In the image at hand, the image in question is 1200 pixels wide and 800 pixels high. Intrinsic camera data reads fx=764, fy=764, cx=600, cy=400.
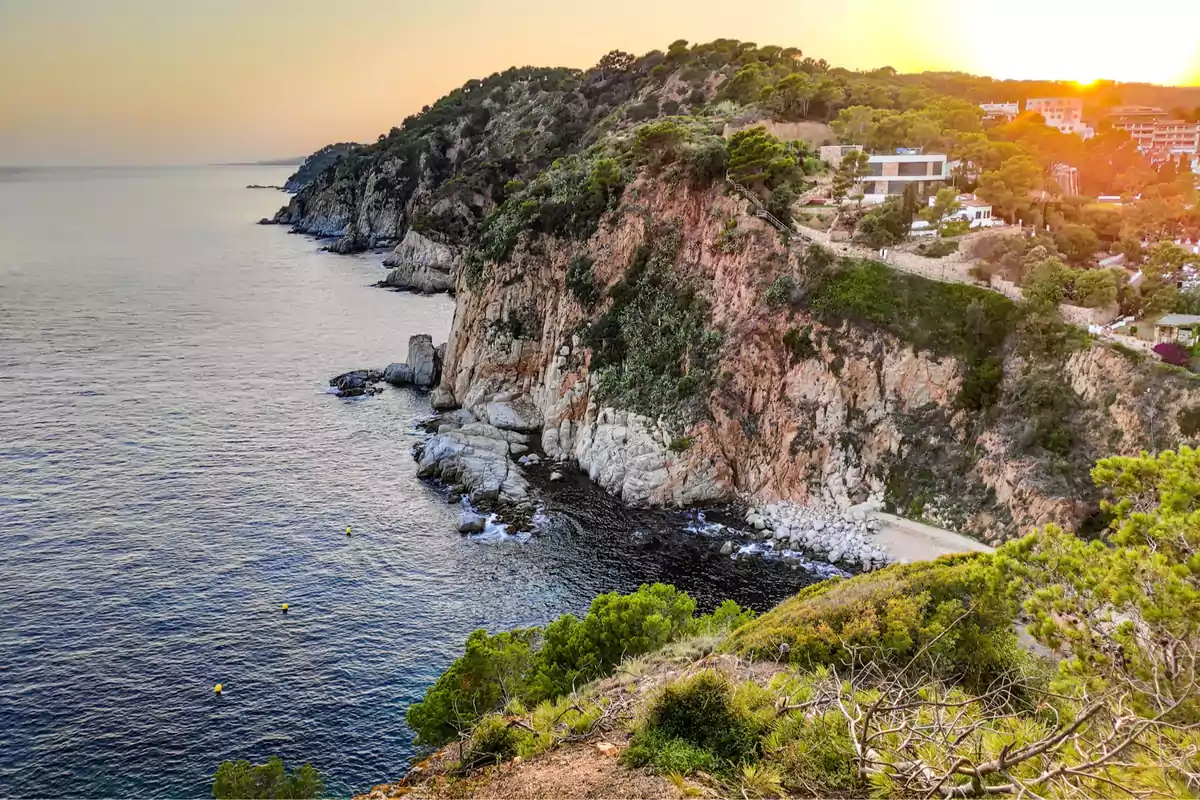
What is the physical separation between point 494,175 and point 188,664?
12729 centimetres

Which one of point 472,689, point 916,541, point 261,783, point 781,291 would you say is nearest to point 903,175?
point 781,291

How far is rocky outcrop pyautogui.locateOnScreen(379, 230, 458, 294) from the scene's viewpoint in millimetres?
132125

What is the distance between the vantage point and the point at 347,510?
54156mm

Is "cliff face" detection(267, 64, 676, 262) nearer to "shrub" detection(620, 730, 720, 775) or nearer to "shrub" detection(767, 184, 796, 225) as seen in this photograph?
"shrub" detection(767, 184, 796, 225)

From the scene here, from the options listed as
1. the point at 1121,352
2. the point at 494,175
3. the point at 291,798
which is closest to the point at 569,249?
the point at 1121,352

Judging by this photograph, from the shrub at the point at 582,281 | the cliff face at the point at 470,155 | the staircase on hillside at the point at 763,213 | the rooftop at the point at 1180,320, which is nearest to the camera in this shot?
the rooftop at the point at 1180,320

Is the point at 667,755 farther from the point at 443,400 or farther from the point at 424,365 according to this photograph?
the point at 424,365

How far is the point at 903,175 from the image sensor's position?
7556 centimetres

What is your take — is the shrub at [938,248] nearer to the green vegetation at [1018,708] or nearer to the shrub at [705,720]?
the green vegetation at [1018,708]

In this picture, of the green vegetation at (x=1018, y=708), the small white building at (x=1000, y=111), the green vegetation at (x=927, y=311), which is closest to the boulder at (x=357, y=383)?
the green vegetation at (x=927, y=311)

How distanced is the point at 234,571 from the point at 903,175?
68113mm

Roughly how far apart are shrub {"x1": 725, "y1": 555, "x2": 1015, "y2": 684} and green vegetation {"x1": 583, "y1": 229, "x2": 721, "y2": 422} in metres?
32.0

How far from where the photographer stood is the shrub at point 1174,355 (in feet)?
A: 145

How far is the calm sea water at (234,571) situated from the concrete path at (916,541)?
21.9ft
